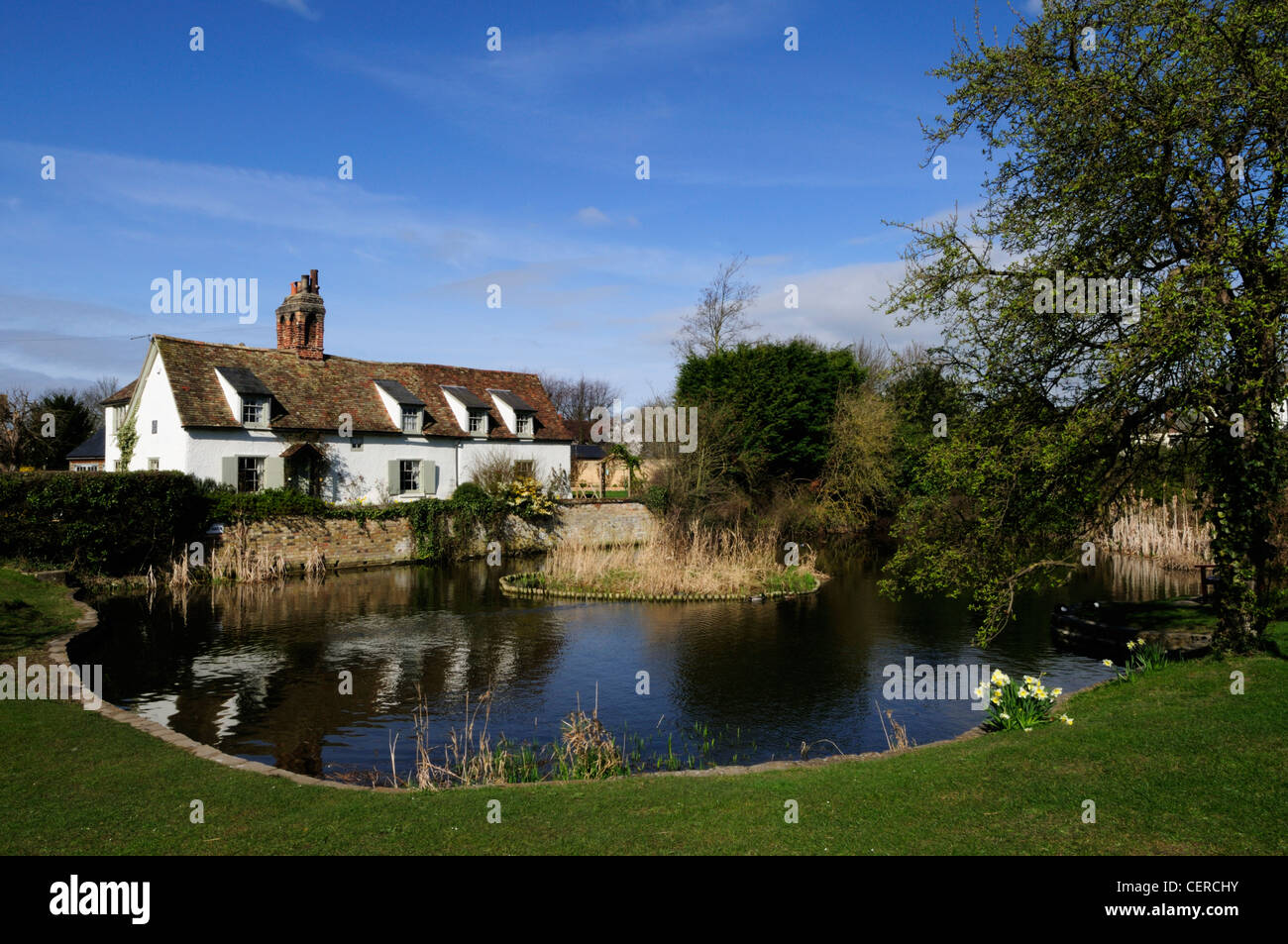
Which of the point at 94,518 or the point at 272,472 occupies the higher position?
the point at 272,472

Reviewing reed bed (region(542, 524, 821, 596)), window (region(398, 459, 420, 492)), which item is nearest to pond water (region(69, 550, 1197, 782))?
reed bed (region(542, 524, 821, 596))

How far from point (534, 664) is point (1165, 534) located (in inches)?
940

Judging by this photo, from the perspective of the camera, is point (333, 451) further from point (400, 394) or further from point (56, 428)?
point (56, 428)

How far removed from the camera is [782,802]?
7.00 meters

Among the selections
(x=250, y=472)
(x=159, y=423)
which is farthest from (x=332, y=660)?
(x=159, y=423)

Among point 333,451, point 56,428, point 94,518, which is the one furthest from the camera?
point 56,428

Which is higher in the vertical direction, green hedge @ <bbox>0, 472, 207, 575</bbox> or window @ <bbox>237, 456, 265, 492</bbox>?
window @ <bbox>237, 456, 265, 492</bbox>

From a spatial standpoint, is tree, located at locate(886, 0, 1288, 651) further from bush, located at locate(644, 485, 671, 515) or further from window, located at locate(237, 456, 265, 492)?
Result: window, located at locate(237, 456, 265, 492)

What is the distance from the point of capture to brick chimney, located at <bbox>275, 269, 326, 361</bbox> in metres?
36.5

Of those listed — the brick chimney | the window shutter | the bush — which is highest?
the brick chimney

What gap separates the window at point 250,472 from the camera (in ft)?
103

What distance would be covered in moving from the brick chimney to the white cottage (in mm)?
44

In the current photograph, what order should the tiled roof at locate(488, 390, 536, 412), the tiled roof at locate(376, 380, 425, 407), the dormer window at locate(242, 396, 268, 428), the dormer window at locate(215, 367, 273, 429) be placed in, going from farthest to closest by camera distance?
the tiled roof at locate(488, 390, 536, 412)
the tiled roof at locate(376, 380, 425, 407)
the dormer window at locate(242, 396, 268, 428)
the dormer window at locate(215, 367, 273, 429)
